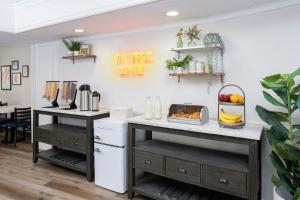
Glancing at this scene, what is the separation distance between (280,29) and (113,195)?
2.71 meters

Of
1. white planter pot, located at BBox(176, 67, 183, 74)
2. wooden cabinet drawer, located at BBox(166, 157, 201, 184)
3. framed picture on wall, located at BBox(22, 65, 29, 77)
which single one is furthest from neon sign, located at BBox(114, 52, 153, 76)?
framed picture on wall, located at BBox(22, 65, 29, 77)

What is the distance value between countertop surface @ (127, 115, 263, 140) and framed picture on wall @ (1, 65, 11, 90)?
5338 millimetres

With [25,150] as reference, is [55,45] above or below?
above

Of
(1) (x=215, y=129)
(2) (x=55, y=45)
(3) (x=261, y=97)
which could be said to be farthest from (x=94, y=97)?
(3) (x=261, y=97)

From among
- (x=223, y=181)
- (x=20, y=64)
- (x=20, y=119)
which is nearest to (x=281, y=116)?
(x=223, y=181)

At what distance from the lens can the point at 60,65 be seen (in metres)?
4.32

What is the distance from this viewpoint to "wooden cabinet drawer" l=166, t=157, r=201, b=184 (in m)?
2.35

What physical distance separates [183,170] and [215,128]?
571 millimetres

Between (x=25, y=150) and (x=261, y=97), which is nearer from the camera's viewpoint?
(x=261, y=97)

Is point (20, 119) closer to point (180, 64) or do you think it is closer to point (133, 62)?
point (133, 62)

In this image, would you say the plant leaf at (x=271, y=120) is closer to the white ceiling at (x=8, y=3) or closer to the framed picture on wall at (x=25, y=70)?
the white ceiling at (x=8, y=3)

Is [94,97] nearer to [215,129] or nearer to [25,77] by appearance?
[215,129]

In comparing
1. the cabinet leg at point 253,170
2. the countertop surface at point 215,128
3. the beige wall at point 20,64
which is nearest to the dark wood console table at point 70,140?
the countertop surface at point 215,128

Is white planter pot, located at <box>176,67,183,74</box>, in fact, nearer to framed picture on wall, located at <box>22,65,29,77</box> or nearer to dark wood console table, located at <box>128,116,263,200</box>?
dark wood console table, located at <box>128,116,263,200</box>
